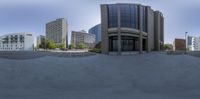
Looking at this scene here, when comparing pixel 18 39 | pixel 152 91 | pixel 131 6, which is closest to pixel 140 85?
pixel 152 91

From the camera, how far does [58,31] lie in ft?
330

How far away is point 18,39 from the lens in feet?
303

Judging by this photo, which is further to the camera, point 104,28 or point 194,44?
point 194,44

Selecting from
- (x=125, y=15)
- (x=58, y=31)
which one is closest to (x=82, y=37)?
(x=58, y=31)

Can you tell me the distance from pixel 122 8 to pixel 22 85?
4307 cm

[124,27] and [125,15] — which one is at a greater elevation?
[125,15]

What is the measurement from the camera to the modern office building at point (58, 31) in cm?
9794

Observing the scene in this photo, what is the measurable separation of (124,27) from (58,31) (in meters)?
55.9

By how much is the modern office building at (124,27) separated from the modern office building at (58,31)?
4608 centimetres

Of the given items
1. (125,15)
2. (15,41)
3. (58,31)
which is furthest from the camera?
(58,31)

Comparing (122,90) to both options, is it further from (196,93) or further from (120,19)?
(120,19)

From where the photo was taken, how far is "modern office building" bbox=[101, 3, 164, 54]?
4959 cm

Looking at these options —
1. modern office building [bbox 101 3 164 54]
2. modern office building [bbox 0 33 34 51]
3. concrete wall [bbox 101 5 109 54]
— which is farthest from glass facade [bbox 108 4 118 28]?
modern office building [bbox 0 33 34 51]

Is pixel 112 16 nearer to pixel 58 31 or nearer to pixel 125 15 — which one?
pixel 125 15
